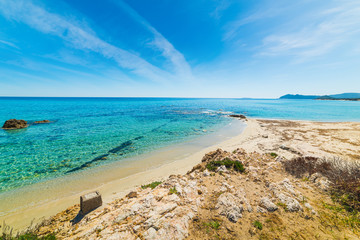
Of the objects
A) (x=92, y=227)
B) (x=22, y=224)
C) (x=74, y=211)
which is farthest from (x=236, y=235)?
(x=22, y=224)

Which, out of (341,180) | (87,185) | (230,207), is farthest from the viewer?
(87,185)

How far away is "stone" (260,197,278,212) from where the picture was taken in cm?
531

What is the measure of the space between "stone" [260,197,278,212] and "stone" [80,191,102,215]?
26.5ft

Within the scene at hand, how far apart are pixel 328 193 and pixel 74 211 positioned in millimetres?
13247

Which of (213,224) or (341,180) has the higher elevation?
(341,180)

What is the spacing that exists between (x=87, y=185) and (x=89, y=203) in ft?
14.8

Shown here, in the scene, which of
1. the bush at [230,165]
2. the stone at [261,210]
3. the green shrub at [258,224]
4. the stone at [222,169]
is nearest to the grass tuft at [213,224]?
the green shrub at [258,224]

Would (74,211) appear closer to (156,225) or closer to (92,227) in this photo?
(92,227)

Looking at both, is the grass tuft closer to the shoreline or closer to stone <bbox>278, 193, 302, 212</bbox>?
stone <bbox>278, 193, 302, 212</bbox>

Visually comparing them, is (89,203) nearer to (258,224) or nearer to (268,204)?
(258,224)

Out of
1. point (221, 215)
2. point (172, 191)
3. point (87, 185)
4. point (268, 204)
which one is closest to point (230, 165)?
point (268, 204)

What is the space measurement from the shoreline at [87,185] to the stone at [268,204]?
22.0ft

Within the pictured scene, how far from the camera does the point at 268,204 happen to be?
5.47m

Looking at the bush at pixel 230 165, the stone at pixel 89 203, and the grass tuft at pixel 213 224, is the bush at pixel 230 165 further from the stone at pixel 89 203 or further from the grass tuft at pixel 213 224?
the stone at pixel 89 203
